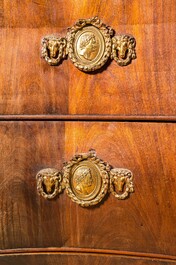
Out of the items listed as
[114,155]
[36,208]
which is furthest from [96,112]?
[36,208]

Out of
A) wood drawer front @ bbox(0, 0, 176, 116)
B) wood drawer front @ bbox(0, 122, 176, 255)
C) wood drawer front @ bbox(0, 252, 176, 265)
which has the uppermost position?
wood drawer front @ bbox(0, 0, 176, 116)

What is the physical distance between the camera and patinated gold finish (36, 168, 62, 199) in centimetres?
64

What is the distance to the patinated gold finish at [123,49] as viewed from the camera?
1.97 feet

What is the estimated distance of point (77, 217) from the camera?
66 cm

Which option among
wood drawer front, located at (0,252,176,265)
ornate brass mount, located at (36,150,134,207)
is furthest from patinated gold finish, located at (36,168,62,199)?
wood drawer front, located at (0,252,176,265)

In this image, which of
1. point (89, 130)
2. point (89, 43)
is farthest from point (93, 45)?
point (89, 130)

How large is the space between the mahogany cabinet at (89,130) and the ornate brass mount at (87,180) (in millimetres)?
13

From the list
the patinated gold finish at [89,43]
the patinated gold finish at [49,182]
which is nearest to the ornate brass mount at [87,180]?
the patinated gold finish at [49,182]

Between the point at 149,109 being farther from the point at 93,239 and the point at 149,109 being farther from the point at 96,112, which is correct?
the point at 93,239

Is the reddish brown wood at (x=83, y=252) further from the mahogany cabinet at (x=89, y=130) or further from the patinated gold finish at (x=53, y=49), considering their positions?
the patinated gold finish at (x=53, y=49)

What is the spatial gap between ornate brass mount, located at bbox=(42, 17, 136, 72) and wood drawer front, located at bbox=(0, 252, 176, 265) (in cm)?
29

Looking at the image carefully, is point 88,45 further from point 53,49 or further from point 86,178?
point 86,178

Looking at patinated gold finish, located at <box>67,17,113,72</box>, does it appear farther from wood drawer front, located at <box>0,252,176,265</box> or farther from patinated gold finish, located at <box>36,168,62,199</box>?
wood drawer front, located at <box>0,252,176,265</box>

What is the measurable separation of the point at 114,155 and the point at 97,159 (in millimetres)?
27
